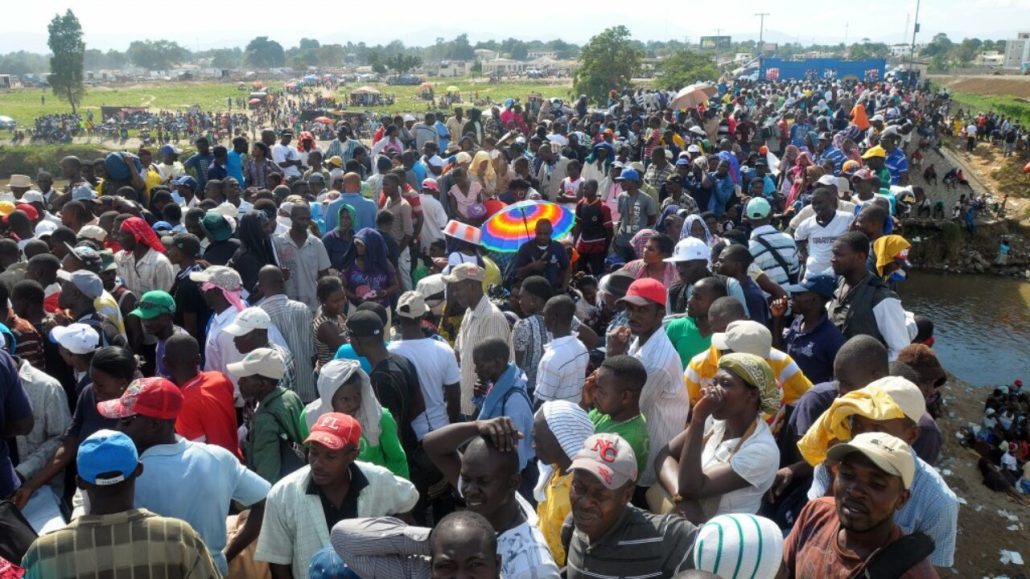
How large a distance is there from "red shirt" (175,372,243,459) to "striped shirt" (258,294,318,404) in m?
Answer: 1.21

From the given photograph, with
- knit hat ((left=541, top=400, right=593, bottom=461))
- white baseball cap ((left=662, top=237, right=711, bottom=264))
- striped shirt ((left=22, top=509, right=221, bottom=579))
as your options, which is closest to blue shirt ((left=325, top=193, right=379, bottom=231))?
white baseball cap ((left=662, top=237, right=711, bottom=264))

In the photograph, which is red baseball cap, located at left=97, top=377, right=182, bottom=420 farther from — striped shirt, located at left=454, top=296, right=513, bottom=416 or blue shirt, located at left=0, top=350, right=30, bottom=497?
striped shirt, located at left=454, top=296, right=513, bottom=416

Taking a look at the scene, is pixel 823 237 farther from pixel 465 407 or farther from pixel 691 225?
pixel 465 407

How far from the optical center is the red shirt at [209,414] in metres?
3.75

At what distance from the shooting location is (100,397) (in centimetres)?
374

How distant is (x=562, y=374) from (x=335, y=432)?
1440 mm

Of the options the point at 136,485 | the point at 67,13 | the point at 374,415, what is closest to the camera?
the point at 136,485

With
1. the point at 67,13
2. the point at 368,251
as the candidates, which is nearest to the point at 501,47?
the point at 67,13

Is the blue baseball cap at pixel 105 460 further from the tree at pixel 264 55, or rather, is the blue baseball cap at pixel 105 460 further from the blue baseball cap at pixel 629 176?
the tree at pixel 264 55

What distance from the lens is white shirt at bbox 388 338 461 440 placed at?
167 inches

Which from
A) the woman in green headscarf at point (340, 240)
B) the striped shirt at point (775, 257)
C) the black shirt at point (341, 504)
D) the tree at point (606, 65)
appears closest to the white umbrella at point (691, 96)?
the striped shirt at point (775, 257)

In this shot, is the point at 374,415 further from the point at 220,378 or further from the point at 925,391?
the point at 925,391

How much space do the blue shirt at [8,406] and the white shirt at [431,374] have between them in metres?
1.80

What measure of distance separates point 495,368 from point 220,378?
1411 millimetres
